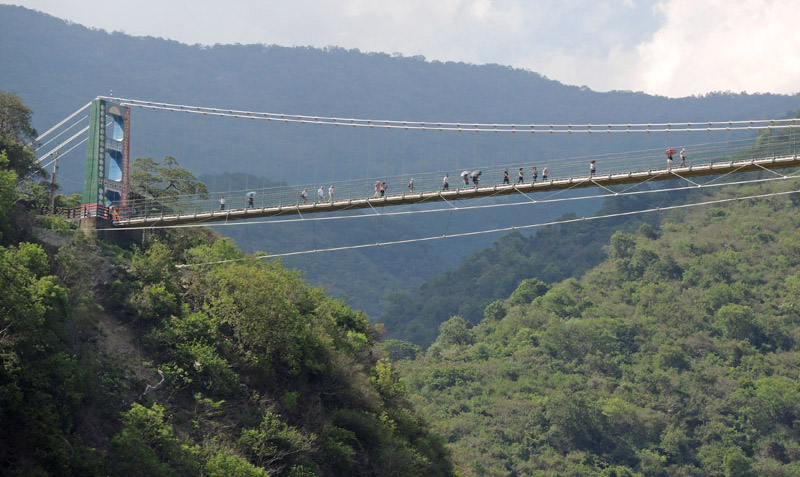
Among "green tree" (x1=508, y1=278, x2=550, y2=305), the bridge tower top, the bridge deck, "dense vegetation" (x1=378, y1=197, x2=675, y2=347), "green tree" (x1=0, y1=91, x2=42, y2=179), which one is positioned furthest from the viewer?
"dense vegetation" (x1=378, y1=197, x2=675, y2=347)

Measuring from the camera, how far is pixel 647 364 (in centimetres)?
10606

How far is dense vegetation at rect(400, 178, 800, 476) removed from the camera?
92.7 m

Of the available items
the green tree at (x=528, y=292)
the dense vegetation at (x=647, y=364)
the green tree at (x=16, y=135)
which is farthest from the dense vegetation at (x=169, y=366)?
the green tree at (x=528, y=292)

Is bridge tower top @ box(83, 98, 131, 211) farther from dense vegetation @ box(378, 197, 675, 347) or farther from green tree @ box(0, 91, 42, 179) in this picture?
dense vegetation @ box(378, 197, 675, 347)

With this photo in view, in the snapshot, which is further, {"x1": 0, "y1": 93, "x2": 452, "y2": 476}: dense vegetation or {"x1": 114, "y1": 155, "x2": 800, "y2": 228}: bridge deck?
{"x1": 114, "y1": 155, "x2": 800, "y2": 228}: bridge deck

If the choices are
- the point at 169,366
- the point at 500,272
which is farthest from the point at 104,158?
the point at 500,272

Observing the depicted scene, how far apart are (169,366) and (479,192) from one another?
45.5ft

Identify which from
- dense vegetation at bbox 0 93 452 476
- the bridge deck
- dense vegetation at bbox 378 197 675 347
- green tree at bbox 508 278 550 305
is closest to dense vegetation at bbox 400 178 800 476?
green tree at bbox 508 278 550 305

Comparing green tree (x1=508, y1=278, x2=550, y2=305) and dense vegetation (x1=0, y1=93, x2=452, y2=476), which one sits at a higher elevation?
dense vegetation (x1=0, y1=93, x2=452, y2=476)

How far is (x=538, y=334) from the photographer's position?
115375 mm

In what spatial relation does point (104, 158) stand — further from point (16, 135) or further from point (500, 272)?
point (500, 272)

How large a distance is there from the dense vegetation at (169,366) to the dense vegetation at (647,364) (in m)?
31.0

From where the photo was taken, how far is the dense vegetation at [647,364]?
92.7 meters

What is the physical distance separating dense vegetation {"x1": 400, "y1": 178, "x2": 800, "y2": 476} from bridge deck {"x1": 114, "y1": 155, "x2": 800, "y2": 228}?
3616 cm
